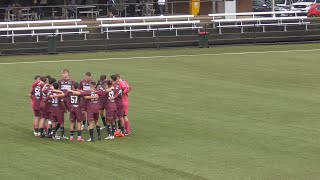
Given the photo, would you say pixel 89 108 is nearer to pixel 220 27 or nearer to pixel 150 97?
pixel 150 97

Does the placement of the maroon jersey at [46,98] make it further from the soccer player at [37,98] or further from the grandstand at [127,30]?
the grandstand at [127,30]

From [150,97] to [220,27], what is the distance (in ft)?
70.2

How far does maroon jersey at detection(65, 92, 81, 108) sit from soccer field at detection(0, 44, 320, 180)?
0.98m

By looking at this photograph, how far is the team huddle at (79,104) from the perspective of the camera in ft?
70.1

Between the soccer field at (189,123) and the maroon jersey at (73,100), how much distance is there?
3.21ft

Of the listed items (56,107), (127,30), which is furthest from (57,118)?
(127,30)

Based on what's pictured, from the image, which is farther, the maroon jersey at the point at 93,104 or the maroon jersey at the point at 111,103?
the maroon jersey at the point at 111,103

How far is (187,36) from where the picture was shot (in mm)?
48469

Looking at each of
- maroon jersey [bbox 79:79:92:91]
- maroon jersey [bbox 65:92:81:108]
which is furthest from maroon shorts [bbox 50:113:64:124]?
maroon jersey [bbox 79:79:92:91]

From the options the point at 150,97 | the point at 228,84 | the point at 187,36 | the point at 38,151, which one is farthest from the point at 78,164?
the point at 187,36

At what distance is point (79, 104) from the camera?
2147 centimetres

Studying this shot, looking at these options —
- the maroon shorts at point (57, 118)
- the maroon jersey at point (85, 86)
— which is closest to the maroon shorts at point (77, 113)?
the maroon shorts at point (57, 118)

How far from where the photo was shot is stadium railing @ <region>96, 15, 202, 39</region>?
48.4m

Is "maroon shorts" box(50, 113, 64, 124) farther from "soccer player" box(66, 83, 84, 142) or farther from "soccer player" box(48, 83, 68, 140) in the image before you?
"soccer player" box(66, 83, 84, 142)
